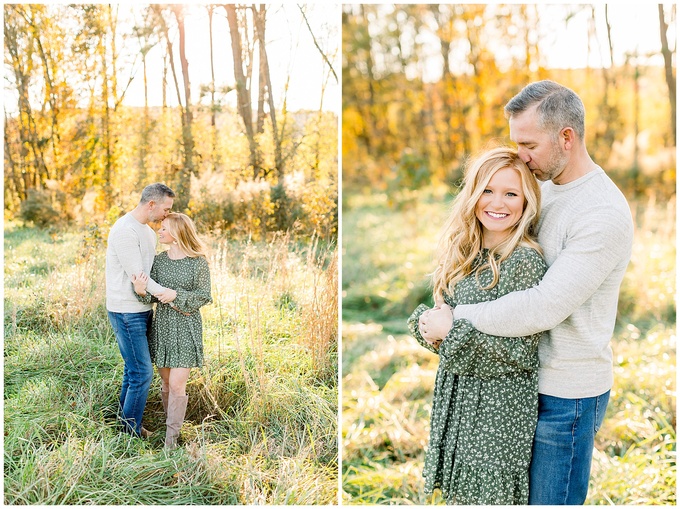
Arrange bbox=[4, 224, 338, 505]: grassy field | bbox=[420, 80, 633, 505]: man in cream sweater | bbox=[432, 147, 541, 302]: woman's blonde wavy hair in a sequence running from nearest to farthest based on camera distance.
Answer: bbox=[420, 80, 633, 505]: man in cream sweater → bbox=[432, 147, 541, 302]: woman's blonde wavy hair → bbox=[4, 224, 338, 505]: grassy field

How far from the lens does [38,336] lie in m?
2.81

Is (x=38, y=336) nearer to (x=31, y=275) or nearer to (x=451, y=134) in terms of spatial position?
(x=31, y=275)

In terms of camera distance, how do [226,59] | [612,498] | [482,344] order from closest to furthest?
1. [482,344]
2. [226,59]
3. [612,498]

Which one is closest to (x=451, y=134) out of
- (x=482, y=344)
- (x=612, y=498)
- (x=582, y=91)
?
(x=582, y=91)

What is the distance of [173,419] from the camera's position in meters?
2.74

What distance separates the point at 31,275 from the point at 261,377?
114 cm

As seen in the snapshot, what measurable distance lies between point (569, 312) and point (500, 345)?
233 mm

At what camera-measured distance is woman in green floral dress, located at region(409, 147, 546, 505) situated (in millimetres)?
2018

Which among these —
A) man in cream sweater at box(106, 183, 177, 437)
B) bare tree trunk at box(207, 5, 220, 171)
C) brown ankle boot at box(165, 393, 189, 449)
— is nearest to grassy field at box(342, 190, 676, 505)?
brown ankle boot at box(165, 393, 189, 449)

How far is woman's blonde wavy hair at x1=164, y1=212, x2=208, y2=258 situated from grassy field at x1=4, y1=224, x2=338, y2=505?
0.07 meters

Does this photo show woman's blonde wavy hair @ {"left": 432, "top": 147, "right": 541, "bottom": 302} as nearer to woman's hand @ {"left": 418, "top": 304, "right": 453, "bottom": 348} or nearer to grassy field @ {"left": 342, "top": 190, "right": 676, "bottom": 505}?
woman's hand @ {"left": 418, "top": 304, "right": 453, "bottom": 348}

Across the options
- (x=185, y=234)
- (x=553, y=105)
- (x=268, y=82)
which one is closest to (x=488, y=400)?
(x=553, y=105)

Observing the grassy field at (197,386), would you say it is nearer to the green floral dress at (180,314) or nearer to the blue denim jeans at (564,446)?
the green floral dress at (180,314)

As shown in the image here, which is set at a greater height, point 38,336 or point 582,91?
point 582,91
